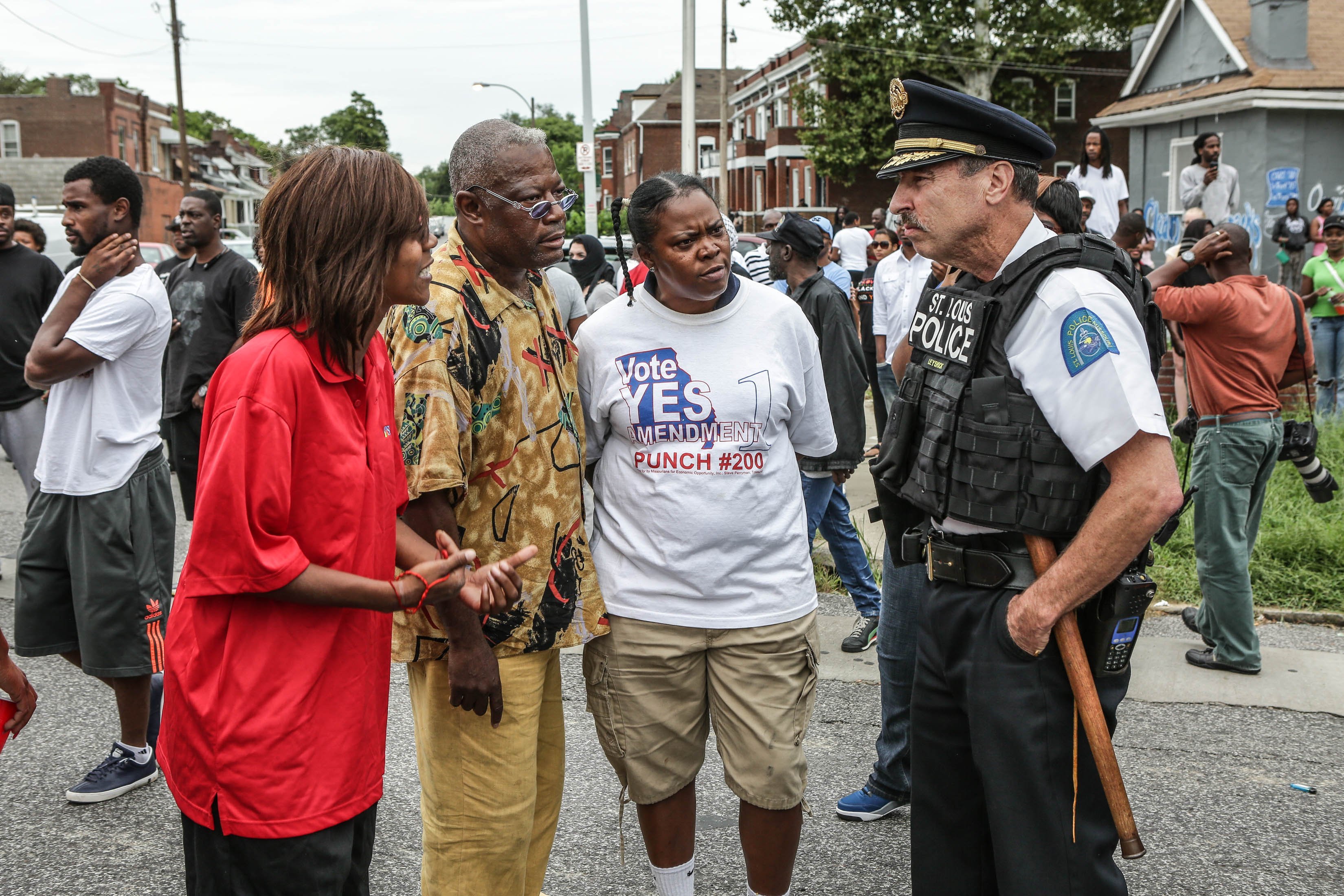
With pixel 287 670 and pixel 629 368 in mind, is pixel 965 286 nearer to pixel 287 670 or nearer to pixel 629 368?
pixel 629 368

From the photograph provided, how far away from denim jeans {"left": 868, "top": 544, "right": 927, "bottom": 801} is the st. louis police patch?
1500 mm

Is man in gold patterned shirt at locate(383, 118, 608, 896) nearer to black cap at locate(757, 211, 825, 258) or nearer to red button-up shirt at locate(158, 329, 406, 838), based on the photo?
red button-up shirt at locate(158, 329, 406, 838)

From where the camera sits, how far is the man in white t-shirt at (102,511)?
12.6ft

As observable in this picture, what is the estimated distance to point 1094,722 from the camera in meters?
2.28

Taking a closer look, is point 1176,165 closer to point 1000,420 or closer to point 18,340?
point 18,340

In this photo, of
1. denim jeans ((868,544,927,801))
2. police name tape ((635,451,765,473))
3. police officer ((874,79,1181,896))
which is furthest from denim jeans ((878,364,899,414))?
police officer ((874,79,1181,896))

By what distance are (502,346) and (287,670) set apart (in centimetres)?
93

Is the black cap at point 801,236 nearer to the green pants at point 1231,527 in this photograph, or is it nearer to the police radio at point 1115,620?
the green pants at point 1231,527

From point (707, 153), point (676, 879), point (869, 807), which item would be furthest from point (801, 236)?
point (707, 153)

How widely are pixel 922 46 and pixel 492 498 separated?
113 ft

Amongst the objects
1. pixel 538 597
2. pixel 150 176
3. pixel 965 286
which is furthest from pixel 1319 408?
pixel 150 176

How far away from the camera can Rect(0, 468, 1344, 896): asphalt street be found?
10.9ft

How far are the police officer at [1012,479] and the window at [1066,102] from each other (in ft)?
125

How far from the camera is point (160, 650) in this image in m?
3.94
